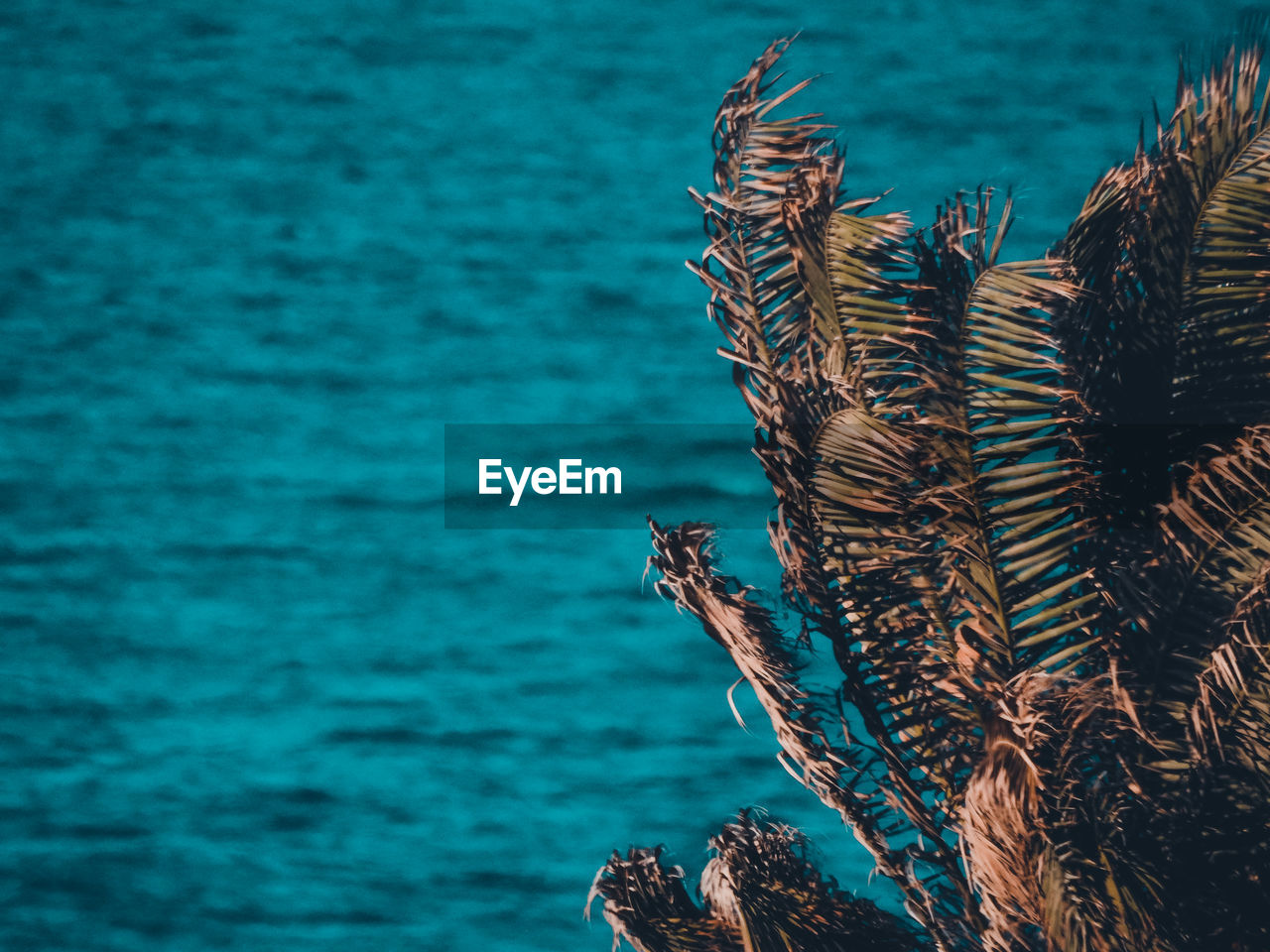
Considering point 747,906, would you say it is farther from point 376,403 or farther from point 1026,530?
point 376,403

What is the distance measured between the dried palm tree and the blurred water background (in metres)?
1.10

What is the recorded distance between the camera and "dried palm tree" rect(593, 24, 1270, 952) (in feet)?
8.29

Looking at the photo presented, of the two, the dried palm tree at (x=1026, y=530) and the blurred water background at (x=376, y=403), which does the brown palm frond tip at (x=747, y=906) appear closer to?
the dried palm tree at (x=1026, y=530)

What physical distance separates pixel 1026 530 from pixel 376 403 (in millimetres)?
2391

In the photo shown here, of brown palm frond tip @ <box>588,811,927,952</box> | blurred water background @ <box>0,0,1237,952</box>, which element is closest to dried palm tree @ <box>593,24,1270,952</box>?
brown palm frond tip @ <box>588,811,927,952</box>

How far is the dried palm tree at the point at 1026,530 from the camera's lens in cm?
253

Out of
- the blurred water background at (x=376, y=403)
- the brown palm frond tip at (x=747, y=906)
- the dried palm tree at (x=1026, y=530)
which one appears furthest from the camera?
the blurred water background at (x=376, y=403)

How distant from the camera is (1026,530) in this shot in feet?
9.11

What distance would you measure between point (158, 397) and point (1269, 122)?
3.63 m

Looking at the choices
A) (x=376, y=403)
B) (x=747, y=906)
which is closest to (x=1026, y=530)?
(x=747, y=906)

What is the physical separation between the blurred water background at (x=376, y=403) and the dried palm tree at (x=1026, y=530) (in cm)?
110

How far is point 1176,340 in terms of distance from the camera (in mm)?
2707

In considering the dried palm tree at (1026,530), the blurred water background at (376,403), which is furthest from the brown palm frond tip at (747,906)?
the blurred water background at (376,403)

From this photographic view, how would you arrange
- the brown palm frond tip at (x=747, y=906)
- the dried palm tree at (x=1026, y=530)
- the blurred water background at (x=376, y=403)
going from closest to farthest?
the dried palm tree at (x=1026, y=530) < the brown palm frond tip at (x=747, y=906) < the blurred water background at (x=376, y=403)
